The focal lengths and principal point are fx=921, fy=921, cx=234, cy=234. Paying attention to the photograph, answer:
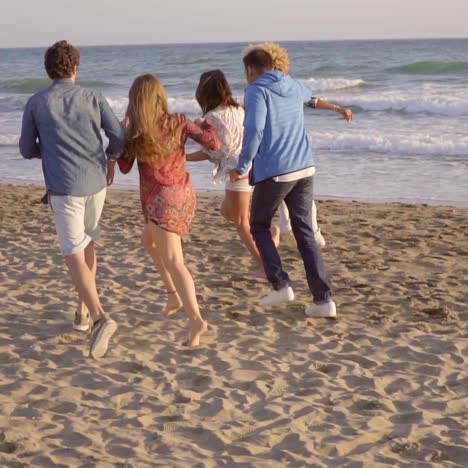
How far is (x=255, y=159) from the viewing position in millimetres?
5219

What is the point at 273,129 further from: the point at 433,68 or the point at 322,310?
the point at 433,68

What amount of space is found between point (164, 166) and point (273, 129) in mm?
727

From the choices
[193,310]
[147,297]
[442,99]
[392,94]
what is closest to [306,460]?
[193,310]

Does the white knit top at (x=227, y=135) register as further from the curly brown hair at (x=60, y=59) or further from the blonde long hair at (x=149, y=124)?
the curly brown hair at (x=60, y=59)

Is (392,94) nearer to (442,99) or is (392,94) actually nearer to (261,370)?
(442,99)

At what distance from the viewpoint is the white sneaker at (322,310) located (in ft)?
18.1

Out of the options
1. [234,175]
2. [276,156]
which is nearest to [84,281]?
[234,175]

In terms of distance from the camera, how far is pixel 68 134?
179 inches

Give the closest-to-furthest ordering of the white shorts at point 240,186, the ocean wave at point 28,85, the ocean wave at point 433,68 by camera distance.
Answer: the white shorts at point 240,186
the ocean wave at point 433,68
the ocean wave at point 28,85

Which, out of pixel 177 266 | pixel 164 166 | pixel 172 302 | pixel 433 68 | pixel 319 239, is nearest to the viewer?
pixel 164 166

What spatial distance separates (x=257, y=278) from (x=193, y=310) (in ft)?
5.40

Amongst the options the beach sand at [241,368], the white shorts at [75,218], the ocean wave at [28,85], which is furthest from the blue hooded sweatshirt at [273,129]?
the ocean wave at [28,85]

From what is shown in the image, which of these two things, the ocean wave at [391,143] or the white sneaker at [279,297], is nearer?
the white sneaker at [279,297]

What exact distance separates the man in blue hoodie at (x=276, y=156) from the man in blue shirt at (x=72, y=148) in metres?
0.80
